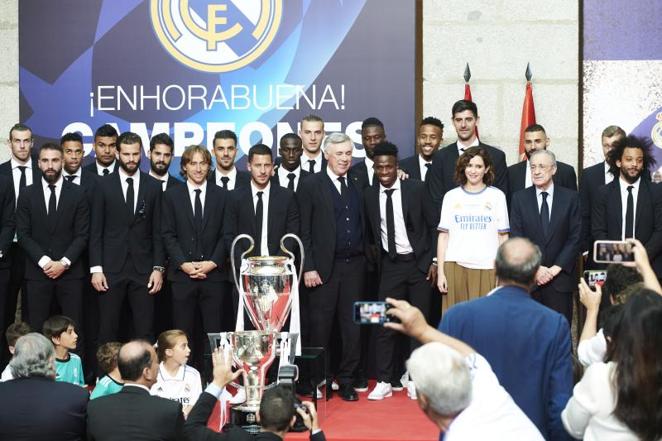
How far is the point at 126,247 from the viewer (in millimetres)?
7621

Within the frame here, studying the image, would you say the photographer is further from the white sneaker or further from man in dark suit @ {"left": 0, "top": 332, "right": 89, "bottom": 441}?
the white sneaker

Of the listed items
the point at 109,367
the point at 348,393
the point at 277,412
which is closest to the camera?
the point at 277,412

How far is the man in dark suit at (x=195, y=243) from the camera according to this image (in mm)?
7422

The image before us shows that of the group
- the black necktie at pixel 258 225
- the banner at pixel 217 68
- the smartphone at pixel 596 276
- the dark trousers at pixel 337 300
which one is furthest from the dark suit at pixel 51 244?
the smartphone at pixel 596 276

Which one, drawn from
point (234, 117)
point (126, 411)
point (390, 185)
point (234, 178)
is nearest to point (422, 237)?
point (390, 185)

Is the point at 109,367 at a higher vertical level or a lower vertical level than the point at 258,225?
lower

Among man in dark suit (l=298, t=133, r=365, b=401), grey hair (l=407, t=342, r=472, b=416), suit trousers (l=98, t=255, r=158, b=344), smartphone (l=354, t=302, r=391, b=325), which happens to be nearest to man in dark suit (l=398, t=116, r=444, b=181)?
man in dark suit (l=298, t=133, r=365, b=401)

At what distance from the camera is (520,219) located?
23.7 feet

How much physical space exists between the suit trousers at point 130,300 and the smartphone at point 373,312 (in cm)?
428

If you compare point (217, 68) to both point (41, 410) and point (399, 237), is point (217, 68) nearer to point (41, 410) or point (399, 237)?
point (399, 237)

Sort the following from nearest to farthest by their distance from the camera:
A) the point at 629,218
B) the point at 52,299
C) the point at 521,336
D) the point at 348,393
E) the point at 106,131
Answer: the point at 521,336 → the point at 348,393 → the point at 629,218 → the point at 52,299 → the point at 106,131

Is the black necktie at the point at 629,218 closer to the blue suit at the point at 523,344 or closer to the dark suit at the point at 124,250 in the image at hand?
the dark suit at the point at 124,250

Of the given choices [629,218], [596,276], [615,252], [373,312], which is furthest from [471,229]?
[373,312]

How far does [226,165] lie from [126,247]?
3.10ft
